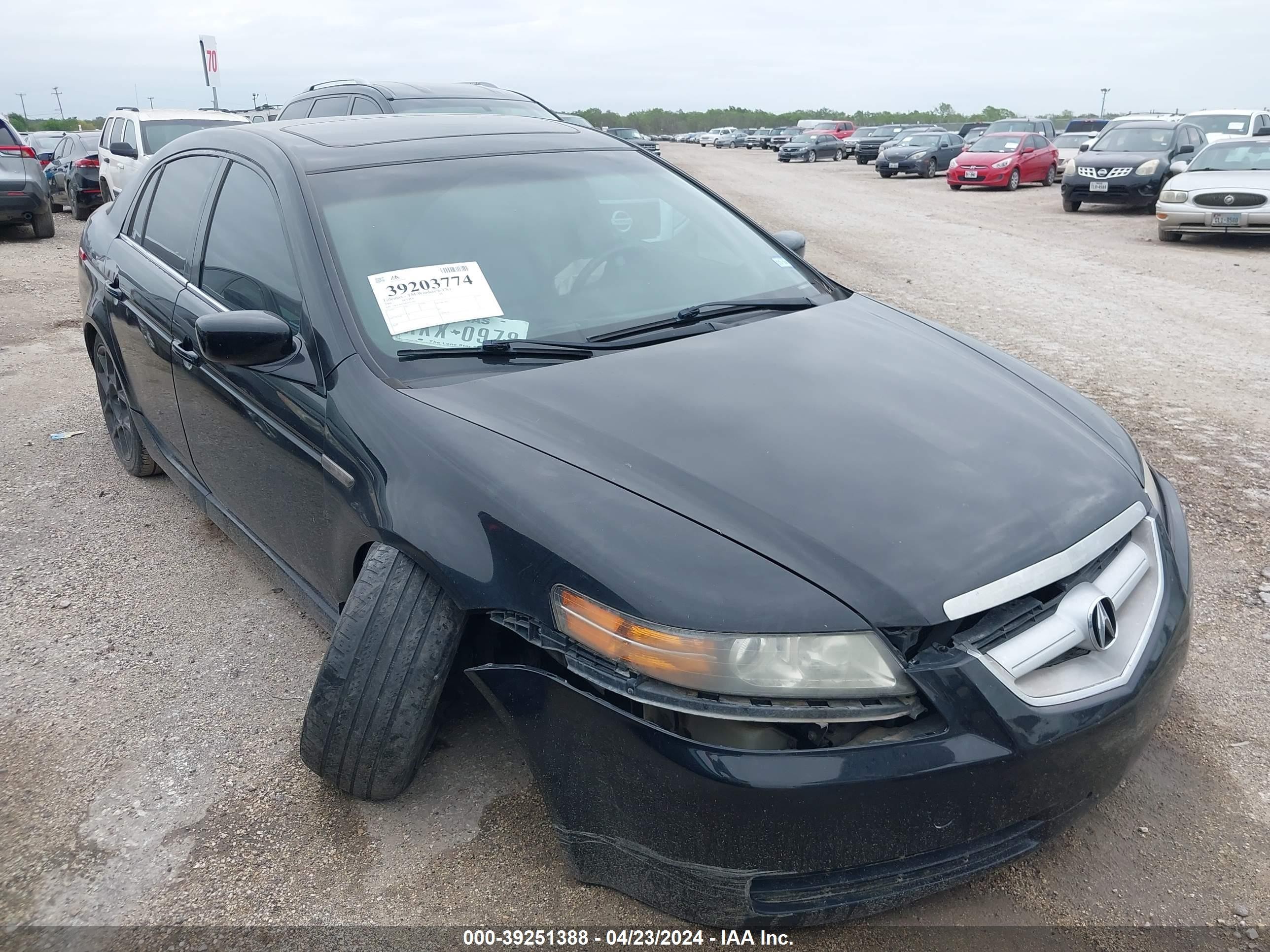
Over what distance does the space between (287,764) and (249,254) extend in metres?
1.53

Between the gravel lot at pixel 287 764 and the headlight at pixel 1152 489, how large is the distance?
674 mm


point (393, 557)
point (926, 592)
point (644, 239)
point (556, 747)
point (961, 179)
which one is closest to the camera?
point (926, 592)

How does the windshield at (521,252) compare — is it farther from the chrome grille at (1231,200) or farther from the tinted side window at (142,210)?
the chrome grille at (1231,200)

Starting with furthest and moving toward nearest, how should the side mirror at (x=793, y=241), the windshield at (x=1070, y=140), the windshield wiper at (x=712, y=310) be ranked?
the windshield at (x=1070, y=140), the side mirror at (x=793, y=241), the windshield wiper at (x=712, y=310)

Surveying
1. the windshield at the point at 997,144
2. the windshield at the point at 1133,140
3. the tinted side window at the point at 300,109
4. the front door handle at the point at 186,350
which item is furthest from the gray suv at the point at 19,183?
the windshield at the point at 997,144

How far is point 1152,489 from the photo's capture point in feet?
7.72

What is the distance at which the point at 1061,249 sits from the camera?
1134 centimetres

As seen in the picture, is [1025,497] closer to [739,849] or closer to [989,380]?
[989,380]

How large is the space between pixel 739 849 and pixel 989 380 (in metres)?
1.49

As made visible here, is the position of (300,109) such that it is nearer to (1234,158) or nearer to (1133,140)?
(1234,158)

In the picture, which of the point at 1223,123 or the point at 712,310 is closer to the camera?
the point at 712,310

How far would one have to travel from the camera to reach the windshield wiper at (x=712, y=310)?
8.57 ft

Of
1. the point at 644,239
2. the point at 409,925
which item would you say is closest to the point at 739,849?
the point at 409,925

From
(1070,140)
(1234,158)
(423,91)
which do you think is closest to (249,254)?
(423,91)
